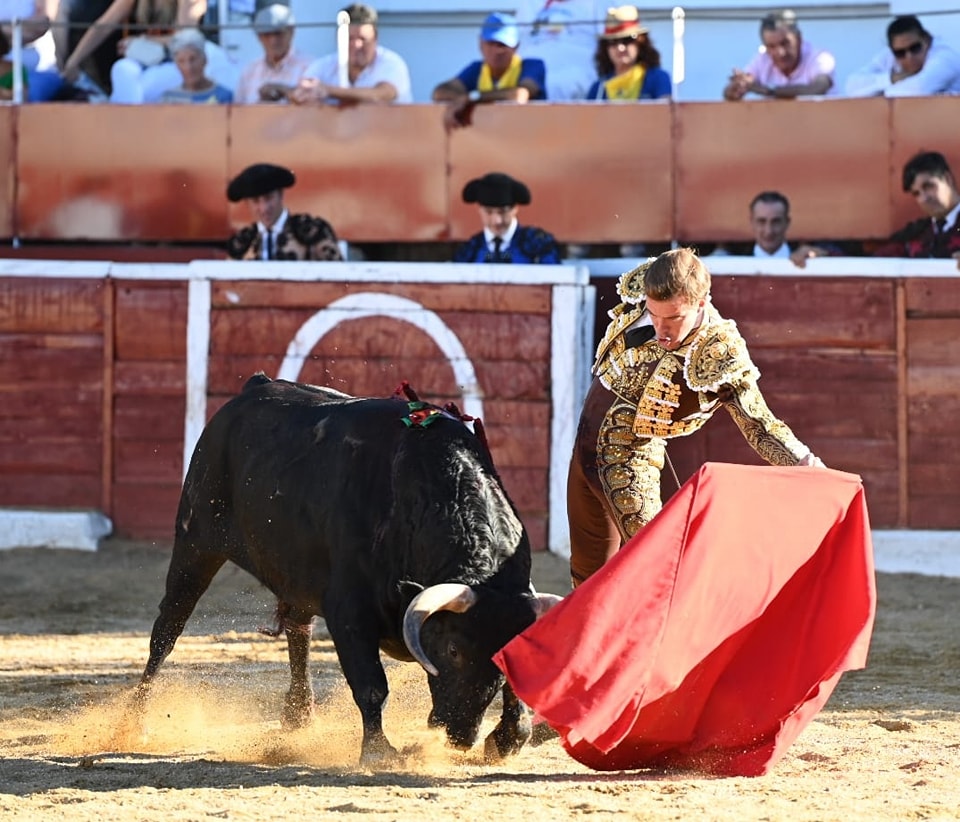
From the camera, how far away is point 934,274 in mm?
6820

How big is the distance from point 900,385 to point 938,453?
314mm

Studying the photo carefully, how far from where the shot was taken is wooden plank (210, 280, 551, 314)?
7.03m

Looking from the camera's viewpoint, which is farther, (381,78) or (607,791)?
(381,78)

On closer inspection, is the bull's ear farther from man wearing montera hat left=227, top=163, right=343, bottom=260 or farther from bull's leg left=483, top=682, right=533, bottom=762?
man wearing montera hat left=227, top=163, right=343, bottom=260

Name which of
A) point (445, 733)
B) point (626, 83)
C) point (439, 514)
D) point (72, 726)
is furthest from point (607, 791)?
point (626, 83)

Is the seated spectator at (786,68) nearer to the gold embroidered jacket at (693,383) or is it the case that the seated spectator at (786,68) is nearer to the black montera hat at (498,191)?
the black montera hat at (498,191)

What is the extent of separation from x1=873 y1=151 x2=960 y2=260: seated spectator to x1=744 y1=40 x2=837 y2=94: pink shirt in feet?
1.97

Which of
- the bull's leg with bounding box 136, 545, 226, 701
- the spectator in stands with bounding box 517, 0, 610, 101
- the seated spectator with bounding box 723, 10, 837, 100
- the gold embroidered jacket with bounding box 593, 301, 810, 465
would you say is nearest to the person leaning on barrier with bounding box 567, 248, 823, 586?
the gold embroidered jacket with bounding box 593, 301, 810, 465

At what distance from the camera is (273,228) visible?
23.8 ft

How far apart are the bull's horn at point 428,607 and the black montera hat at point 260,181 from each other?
13.1 feet

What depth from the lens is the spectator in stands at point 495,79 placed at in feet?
24.1

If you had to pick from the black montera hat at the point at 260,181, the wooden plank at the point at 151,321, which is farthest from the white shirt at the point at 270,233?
the wooden plank at the point at 151,321

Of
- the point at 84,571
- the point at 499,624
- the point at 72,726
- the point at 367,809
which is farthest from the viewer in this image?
the point at 84,571

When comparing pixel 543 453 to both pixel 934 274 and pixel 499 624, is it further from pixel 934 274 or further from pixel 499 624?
pixel 499 624
